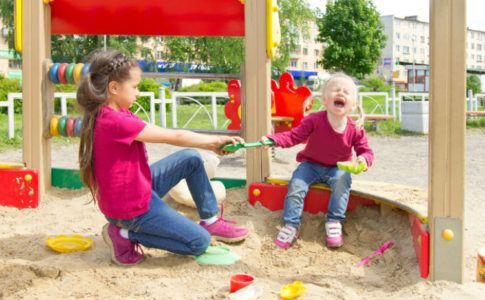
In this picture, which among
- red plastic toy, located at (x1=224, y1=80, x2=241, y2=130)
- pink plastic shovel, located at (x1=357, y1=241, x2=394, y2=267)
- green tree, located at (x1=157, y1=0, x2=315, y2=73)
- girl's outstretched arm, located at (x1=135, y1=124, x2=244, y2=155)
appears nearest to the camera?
girl's outstretched arm, located at (x1=135, y1=124, x2=244, y2=155)

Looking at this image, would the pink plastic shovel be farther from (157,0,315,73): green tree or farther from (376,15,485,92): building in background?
(376,15,485,92): building in background

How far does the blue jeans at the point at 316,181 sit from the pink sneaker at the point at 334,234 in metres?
0.03

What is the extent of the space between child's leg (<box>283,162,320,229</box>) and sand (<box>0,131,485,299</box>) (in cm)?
13

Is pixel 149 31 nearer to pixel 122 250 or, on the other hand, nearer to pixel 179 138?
pixel 179 138

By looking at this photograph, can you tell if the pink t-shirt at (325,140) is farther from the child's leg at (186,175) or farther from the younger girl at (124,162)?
the younger girl at (124,162)

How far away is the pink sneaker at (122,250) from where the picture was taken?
2.44m

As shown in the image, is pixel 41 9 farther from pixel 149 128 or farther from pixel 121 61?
pixel 149 128

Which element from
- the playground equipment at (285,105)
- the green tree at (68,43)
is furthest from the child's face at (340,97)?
the green tree at (68,43)

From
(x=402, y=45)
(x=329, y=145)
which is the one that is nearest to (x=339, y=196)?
(x=329, y=145)

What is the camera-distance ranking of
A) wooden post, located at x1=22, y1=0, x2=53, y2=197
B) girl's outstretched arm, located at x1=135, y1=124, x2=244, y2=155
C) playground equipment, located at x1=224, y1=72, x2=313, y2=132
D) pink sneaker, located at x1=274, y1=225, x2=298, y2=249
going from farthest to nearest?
playground equipment, located at x1=224, y1=72, x2=313, y2=132 < wooden post, located at x1=22, y1=0, x2=53, y2=197 < pink sneaker, located at x1=274, y1=225, x2=298, y2=249 < girl's outstretched arm, located at x1=135, y1=124, x2=244, y2=155

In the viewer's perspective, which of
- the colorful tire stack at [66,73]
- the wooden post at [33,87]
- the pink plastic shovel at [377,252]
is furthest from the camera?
the wooden post at [33,87]

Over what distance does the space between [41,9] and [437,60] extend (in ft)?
8.17

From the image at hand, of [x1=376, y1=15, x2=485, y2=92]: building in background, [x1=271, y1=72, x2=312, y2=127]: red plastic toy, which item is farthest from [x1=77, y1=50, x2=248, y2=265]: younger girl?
[x1=376, y1=15, x2=485, y2=92]: building in background

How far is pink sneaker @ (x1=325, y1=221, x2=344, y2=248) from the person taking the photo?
2.76 meters
